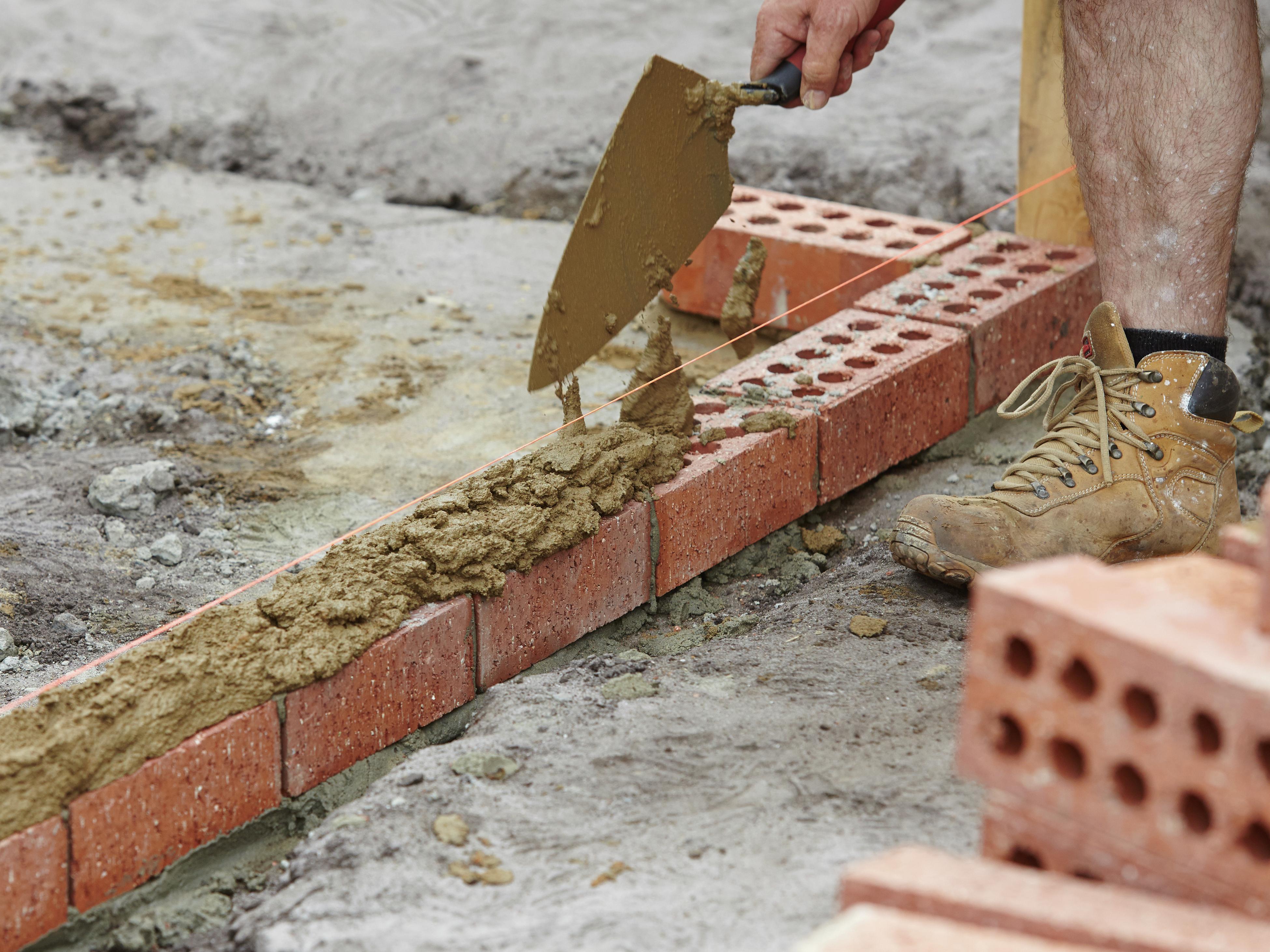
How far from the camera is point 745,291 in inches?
154

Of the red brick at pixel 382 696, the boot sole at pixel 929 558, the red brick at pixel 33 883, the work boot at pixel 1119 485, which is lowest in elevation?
the red brick at pixel 33 883

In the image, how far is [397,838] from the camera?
2.23 metres

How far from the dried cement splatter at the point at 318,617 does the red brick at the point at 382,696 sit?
37mm

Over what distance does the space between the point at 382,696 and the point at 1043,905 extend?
1.52 metres

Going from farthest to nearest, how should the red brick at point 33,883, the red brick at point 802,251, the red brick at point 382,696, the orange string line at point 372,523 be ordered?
the red brick at point 802,251 → the orange string line at point 372,523 → the red brick at point 382,696 → the red brick at point 33,883

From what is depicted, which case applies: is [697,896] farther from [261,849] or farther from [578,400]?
[578,400]

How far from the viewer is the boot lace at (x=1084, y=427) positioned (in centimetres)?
305

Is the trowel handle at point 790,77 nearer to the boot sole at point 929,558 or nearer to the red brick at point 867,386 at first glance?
the red brick at point 867,386

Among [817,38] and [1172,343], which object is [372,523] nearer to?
[817,38]

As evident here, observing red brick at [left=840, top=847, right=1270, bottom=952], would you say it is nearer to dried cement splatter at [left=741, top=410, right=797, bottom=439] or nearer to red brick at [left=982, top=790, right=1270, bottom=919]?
red brick at [left=982, top=790, right=1270, bottom=919]

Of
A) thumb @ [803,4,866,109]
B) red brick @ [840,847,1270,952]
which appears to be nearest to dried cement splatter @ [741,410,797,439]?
thumb @ [803,4,866,109]

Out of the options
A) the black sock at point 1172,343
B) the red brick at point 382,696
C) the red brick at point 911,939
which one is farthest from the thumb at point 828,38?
the red brick at point 911,939

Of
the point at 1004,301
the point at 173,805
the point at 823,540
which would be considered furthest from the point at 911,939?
the point at 1004,301

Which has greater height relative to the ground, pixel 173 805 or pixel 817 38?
pixel 817 38
